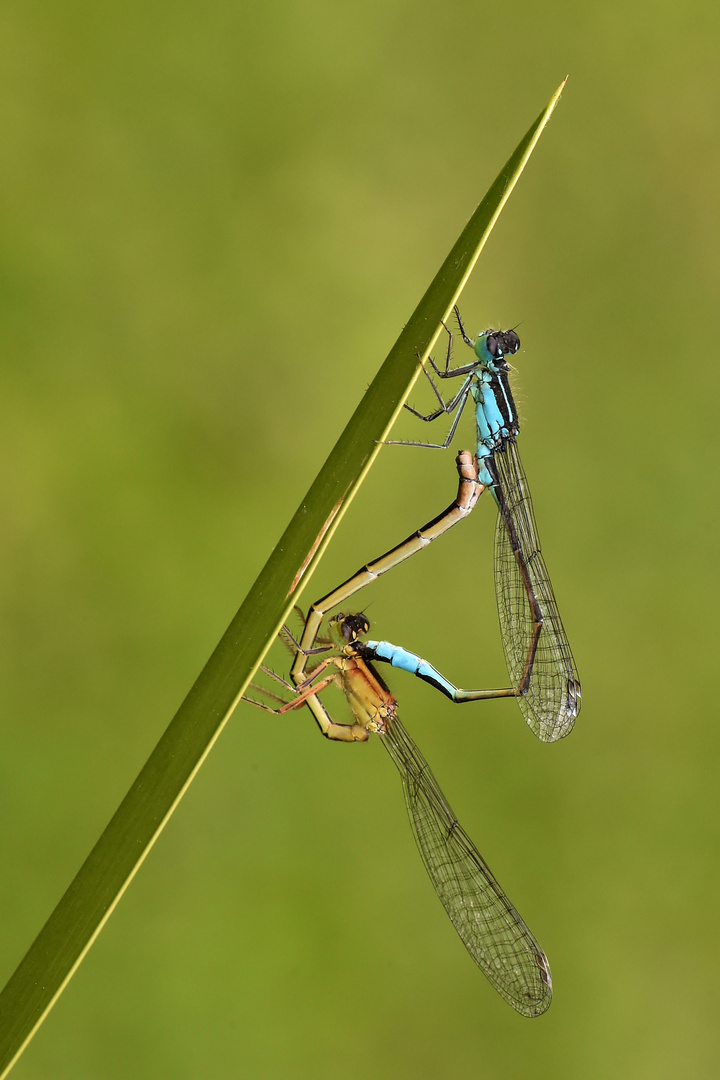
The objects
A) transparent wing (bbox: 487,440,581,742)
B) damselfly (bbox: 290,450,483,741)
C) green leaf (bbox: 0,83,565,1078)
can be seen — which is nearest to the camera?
green leaf (bbox: 0,83,565,1078)

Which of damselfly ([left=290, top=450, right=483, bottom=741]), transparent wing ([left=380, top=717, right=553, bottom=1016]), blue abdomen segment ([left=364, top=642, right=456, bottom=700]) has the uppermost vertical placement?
damselfly ([left=290, top=450, right=483, bottom=741])

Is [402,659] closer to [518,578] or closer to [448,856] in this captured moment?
[518,578]

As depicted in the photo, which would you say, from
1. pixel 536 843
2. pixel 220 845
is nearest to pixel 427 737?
pixel 536 843

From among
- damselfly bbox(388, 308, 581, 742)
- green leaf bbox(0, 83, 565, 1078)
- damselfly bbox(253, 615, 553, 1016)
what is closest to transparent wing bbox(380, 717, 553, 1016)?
damselfly bbox(253, 615, 553, 1016)

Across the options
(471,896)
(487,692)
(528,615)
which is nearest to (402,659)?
(487,692)

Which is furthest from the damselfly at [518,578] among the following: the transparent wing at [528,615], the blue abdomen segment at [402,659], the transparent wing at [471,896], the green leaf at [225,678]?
the green leaf at [225,678]

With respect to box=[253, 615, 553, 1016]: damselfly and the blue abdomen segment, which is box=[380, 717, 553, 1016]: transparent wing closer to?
box=[253, 615, 553, 1016]: damselfly
